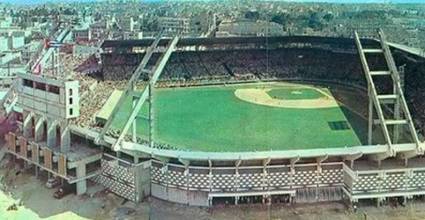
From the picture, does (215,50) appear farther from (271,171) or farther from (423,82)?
(271,171)

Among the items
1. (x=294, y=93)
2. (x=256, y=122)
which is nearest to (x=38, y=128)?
(x=256, y=122)

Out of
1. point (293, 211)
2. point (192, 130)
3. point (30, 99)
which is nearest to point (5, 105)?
point (30, 99)

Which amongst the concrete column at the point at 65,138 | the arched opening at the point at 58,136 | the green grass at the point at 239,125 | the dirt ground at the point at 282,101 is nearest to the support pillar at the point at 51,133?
the arched opening at the point at 58,136

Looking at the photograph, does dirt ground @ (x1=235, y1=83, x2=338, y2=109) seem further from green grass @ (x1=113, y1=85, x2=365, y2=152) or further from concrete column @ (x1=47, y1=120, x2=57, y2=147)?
concrete column @ (x1=47, y1=120, x2=57, y2=147)

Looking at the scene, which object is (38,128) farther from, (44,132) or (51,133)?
(51,133)

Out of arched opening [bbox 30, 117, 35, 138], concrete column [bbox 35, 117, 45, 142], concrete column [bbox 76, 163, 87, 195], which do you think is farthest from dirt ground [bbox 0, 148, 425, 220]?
arched opening [bbox 30, 117, 35, 138]
